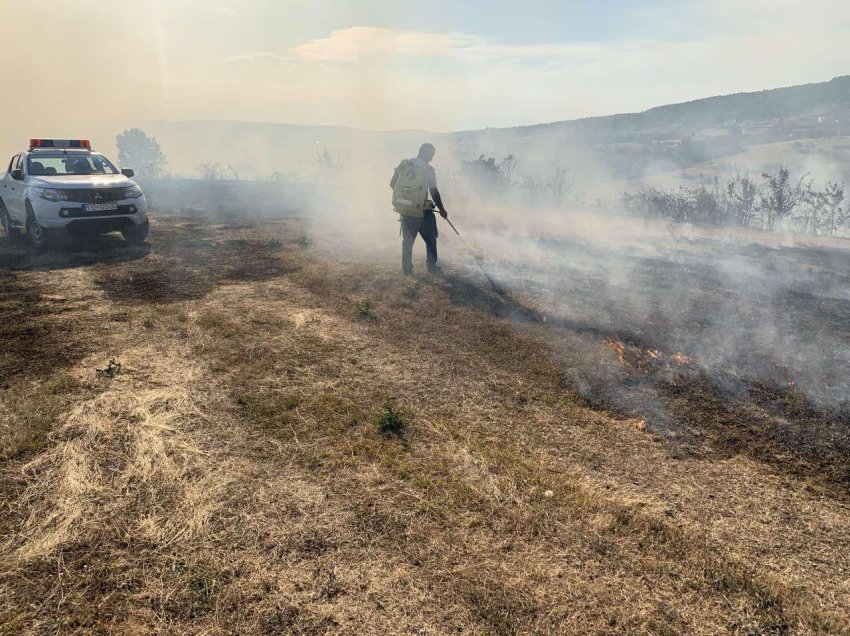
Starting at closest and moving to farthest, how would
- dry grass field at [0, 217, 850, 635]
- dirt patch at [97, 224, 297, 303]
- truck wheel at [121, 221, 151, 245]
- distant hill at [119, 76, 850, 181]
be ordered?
1. dry grass field at [0, 217, 850, 635]
2. dirt patch at [97, 224, 297, 303]
3. truck wheel at [121, 221, 151, 245]
4. distant hill at [119, 76, 850, 181]

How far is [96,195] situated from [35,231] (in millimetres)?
1709

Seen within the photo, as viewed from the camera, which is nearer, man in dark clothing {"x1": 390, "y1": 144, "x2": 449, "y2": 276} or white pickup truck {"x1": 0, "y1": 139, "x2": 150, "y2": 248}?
man in dark clothing {"x1": 390, "y1": 144, "x2": 449, "y2": 276}

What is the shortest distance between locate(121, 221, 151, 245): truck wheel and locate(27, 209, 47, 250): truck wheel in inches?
59.8

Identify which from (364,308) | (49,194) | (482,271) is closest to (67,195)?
(49,194)

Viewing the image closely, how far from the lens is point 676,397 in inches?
200

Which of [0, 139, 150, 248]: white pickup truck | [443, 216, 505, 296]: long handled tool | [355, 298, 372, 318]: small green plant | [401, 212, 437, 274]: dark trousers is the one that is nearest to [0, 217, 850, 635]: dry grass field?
[355, 298, 372, 318]: small green plant

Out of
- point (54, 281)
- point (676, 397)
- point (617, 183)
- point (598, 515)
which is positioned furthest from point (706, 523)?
point (617, 183)

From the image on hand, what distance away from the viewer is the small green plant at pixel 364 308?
7.35 metres

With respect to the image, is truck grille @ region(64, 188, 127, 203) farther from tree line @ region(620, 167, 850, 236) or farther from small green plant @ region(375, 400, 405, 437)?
tree line @ region(620, 167, 850, 236)

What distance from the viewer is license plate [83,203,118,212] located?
10.3m

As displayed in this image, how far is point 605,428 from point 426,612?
2.63 meters

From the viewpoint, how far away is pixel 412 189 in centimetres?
900

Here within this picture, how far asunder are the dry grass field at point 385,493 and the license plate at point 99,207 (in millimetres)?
4665

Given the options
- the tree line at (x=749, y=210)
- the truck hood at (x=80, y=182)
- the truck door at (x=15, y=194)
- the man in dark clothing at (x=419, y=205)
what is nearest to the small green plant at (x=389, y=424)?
the man in dark clothing at (x=419, y=205)
